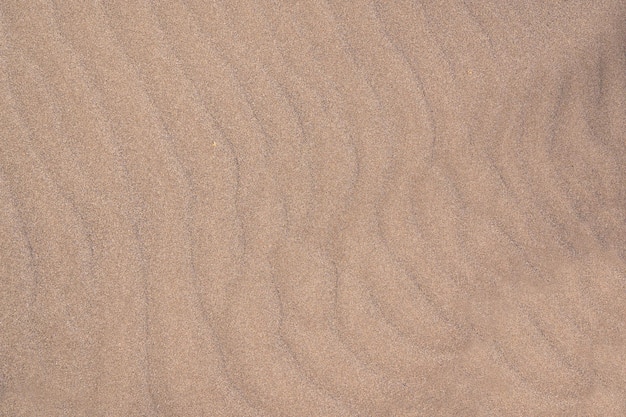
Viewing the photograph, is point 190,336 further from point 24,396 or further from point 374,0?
point 374,0

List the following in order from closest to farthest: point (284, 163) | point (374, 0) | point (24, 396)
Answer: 1. point (24, 396)
2. point (284, 163)
3. point (374, 0)

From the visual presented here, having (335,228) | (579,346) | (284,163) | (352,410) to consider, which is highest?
(284,163)

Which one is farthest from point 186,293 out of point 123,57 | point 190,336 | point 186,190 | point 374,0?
point 374,0

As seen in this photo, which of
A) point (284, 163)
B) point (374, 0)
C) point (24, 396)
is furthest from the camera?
point (374, 0)

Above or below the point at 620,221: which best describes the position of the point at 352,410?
below

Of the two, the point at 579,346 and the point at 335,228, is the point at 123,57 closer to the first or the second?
the point at 335,228

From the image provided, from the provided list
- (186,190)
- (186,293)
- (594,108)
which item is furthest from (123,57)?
(594,108)

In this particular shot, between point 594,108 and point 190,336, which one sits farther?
point 594,108
